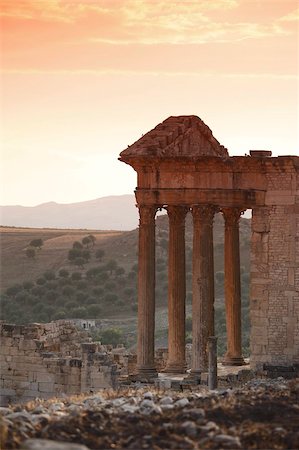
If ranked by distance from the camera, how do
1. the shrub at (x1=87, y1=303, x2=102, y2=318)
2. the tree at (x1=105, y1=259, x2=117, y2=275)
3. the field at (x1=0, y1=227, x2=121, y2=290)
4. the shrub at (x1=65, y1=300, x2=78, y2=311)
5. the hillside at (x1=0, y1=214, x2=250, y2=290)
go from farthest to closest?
the field at (x1=0, y1=227, x2=121, y2=290) < the tree at (x1=105, y1=259, x2=117, y2=275) < the hillside at (x1=0, y1=214, x2=250, y2=290) < the shrub at (x1=65, y1=300, x2=78, y2=311) < the shrub at (x1=87, y1=303, x2=102, y2=318)

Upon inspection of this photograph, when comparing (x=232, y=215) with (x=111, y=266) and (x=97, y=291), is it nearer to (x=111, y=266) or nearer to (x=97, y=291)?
(x=97, y=291)

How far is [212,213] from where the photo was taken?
37.2m

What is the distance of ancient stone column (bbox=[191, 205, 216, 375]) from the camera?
3669 centimetres

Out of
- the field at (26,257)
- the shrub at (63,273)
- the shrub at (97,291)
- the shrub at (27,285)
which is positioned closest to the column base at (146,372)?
the shrub at (97,291)

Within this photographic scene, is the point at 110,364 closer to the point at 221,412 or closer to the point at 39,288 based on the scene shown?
the point at 221,412

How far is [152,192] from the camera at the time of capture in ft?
121

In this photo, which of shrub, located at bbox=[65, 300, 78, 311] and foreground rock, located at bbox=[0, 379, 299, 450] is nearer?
foreground rock, located at bbox=[0, 379, 299, 450]

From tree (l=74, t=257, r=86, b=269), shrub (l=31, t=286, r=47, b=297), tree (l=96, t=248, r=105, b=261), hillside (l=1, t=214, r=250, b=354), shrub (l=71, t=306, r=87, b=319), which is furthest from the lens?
tree (l=96, t=248, r=105, b=261)

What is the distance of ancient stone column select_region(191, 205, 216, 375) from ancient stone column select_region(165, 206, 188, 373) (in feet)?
1.85

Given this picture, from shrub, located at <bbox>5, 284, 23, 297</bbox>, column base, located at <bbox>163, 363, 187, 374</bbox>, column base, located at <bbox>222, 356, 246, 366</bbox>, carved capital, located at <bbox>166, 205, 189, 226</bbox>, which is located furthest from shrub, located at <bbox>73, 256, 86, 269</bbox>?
carved capital, located at <bbox>166, 205, 189, 226</bbox>

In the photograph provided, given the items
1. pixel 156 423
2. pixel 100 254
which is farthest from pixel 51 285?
pixel 156 423

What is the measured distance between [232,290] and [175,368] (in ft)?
10.1

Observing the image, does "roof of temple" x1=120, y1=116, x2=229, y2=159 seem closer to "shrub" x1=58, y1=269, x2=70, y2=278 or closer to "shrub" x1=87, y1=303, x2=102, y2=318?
"shrub" x1=87, y1=303, x2=102, y2=318

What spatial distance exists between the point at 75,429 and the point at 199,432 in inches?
66.7
